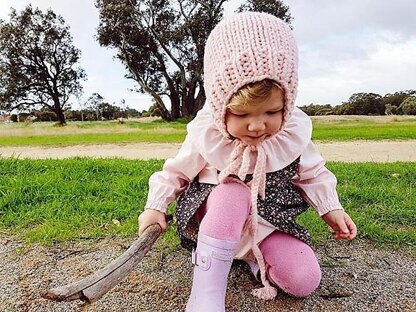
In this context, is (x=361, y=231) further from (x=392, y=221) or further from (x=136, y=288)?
(x=136, y=288)

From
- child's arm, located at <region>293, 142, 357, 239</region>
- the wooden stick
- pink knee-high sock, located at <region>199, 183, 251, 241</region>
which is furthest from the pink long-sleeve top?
the wooden stick

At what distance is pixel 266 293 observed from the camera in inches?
69.0

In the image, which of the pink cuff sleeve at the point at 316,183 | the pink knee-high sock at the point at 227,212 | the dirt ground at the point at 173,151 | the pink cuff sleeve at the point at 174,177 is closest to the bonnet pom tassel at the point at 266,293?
the pink knee-high sock at the point at 227,212

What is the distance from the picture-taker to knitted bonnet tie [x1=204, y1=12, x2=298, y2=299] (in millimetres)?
1522

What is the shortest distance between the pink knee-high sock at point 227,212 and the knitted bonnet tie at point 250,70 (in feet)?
0.10

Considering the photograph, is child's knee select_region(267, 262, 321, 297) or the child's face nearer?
the child's face

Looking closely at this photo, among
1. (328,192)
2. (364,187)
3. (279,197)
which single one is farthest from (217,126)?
(364,187)

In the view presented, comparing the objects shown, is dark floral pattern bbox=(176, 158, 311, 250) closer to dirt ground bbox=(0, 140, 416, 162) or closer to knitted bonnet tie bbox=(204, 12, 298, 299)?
knitted bonnet tie bbox=(204, 12, 298, 299)

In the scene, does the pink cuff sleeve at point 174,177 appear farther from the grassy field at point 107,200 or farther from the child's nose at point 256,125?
the grassy field at point 107,200

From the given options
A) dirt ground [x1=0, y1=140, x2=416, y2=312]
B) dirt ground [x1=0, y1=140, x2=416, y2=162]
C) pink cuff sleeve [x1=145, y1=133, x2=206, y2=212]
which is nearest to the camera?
dirt ground [x1=0, y1=140, x2=416, y2=312]

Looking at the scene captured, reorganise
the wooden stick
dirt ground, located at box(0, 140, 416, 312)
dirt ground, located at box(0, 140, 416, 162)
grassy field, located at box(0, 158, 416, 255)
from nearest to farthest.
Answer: the wooden stick
dirt ground, located at box(0, 140, 416, 312)
grassy field, located at box(0, 158, 416, 255)
dirt ground, located at box(0, 140, 416, 162)

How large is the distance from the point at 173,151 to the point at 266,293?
19.0ft

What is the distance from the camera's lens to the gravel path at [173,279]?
5.68 ft

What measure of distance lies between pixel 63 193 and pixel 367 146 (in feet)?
19.4
